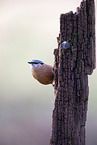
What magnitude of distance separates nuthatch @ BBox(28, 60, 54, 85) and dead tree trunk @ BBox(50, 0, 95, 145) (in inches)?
12.9

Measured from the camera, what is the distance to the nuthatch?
2.06m

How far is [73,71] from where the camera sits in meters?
1.71

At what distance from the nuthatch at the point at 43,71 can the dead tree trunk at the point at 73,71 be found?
1.08ft

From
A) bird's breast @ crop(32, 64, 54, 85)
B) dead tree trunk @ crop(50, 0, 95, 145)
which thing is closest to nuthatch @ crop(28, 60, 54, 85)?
bird's breast @ crop(32, 64, 54, 85)

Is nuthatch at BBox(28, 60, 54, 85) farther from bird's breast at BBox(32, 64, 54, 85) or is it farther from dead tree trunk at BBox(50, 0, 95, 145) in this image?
dead tree trunk at BBox(50, 0, 95, 145)

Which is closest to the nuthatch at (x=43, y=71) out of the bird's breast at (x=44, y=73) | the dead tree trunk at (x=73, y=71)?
the bird's breast at (x=44, y=73)

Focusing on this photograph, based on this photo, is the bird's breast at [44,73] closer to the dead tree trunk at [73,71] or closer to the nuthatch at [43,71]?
the nuthatch at [43,71]

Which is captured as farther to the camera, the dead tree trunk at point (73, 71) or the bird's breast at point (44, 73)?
the bird's breast at point (44, 73)

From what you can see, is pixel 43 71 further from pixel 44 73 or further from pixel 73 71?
pixel 73 71

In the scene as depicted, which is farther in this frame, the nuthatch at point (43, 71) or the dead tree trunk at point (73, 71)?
the nuthatch at point (43, 71)

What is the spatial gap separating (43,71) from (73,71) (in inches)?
18.7

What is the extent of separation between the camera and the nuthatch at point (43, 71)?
2.06m

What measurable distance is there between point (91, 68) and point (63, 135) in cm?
66

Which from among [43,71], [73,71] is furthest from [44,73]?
[73,71]
